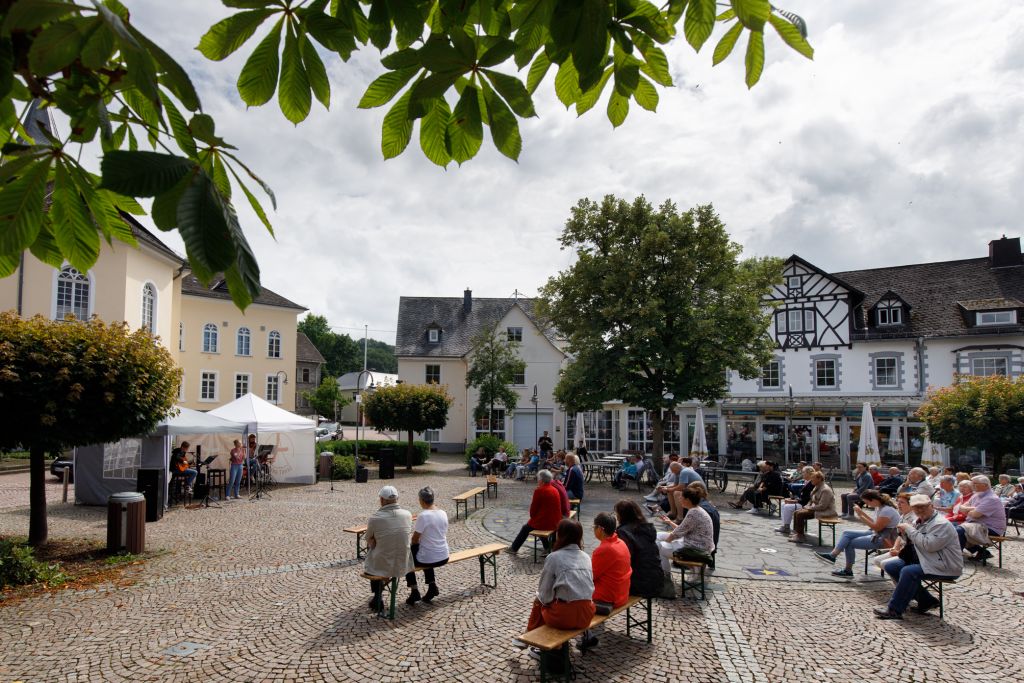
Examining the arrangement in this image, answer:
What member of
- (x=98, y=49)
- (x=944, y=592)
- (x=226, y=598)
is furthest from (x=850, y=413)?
(x=98, y=49)

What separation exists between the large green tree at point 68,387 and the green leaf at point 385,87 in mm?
9740

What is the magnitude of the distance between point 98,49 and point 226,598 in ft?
26.9

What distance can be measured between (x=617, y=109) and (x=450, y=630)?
6059 millimetres

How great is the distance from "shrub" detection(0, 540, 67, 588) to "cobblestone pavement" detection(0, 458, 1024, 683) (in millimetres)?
A: 672

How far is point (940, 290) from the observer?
99.1ft

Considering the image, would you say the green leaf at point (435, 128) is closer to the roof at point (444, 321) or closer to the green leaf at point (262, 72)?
the green leaf at point (262, 72)

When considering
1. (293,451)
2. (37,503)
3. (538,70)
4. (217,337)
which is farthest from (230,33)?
(217,337)

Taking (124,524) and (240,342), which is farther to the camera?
(240,342)

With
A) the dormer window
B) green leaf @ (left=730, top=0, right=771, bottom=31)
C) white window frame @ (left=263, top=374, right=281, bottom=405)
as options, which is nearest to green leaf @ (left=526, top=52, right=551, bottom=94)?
green leaf @ (left=730, top=0, right=771, bottom=31)

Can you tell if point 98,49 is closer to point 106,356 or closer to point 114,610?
point 114,610

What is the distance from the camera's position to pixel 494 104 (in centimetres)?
200

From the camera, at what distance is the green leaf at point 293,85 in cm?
184

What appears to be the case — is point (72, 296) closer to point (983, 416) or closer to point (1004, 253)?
point (983, 416)

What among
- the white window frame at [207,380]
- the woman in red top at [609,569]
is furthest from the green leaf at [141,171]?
the white window frame at [207,380]
